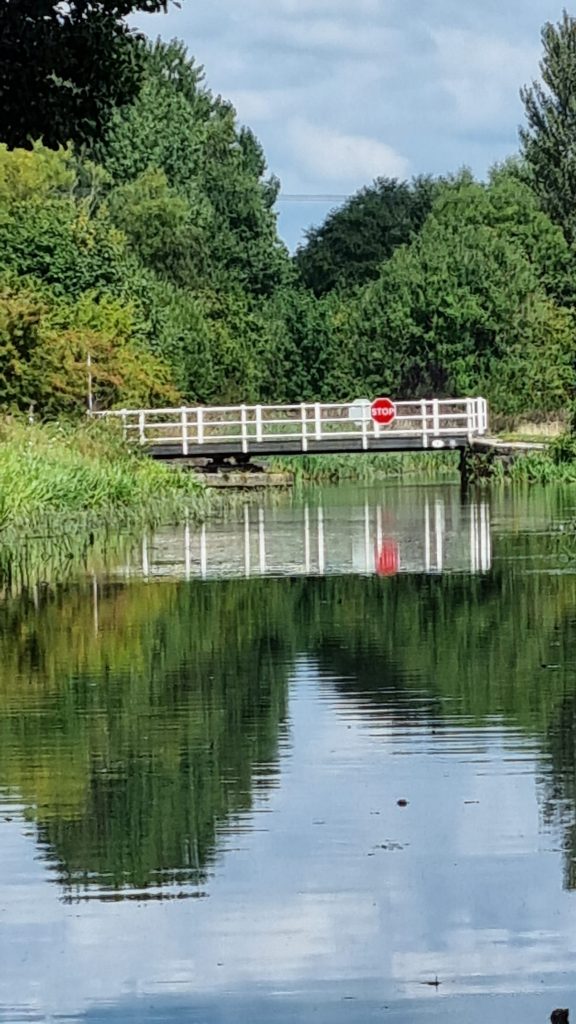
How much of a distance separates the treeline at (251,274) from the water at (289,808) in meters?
32.4

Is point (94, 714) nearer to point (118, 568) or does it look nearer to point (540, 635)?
point (540, 635)

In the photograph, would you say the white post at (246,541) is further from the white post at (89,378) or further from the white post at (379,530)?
the white post at (89,378)

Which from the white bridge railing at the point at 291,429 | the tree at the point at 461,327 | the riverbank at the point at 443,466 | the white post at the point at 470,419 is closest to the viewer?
the riverbank at the point at 443,466

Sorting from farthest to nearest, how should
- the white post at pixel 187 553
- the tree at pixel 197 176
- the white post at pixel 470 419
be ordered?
1. the tree at pixel 197 176
2. the white post at pixel 470 419
3. the white post at pixel 187 553

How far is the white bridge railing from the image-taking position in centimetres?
5616

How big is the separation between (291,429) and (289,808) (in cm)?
4874

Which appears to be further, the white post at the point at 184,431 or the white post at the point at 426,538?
the white post at the point at 184,431

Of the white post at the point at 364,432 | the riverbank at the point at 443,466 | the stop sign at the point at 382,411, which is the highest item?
the stop sign at the point at 382,411

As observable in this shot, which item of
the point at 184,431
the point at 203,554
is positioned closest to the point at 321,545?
the point at 203,554

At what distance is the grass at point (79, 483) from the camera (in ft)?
112

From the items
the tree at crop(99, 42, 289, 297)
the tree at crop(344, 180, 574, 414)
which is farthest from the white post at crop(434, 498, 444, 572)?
the tree at crop(99, 42, 289, 297)

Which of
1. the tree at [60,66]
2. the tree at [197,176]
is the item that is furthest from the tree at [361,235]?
the tree at [60,66]

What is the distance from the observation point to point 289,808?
962cm

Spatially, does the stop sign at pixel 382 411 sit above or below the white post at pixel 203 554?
above
